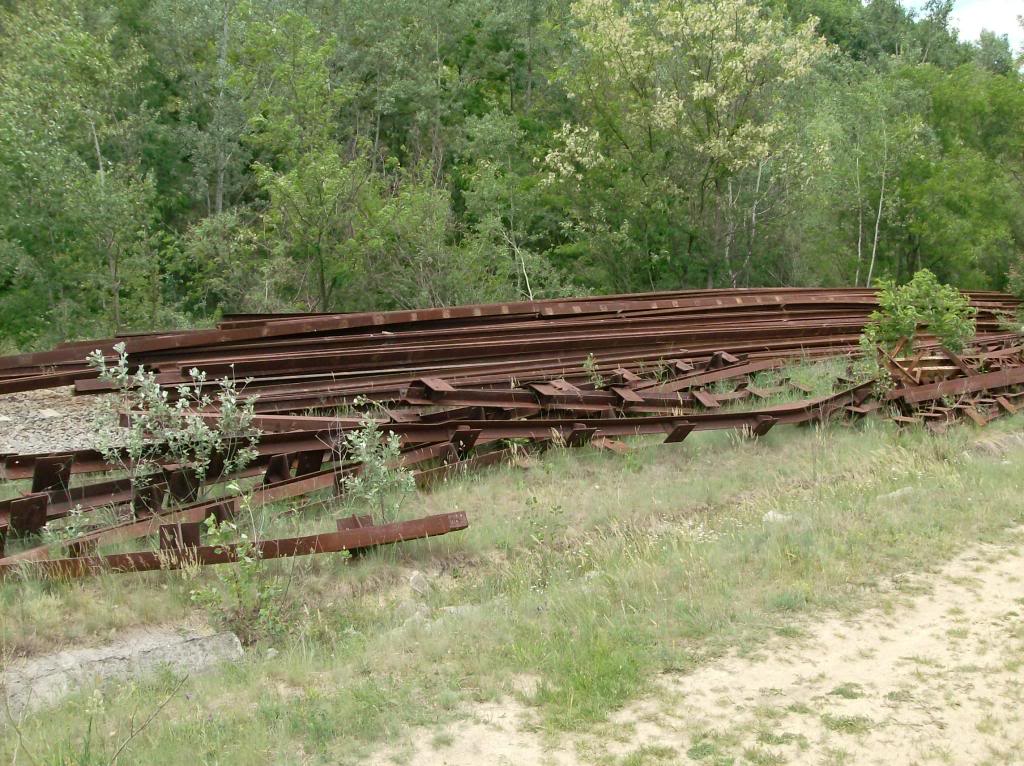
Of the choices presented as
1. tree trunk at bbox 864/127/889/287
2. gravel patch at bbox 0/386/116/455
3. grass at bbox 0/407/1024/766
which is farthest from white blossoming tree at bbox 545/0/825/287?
gravel patch at bbox 0/386/116/455

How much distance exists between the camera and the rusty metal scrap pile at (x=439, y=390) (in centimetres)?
678

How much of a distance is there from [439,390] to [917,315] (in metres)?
5.76

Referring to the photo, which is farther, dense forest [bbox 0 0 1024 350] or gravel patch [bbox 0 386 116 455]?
dense forest [bbox 0 0 1024 350]

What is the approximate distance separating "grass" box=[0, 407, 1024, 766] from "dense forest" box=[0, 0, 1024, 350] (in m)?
10.8

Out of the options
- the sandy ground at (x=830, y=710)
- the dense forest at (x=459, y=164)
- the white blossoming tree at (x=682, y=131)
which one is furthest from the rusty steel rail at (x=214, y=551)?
the white blossoming tree at (x=682, y=131)

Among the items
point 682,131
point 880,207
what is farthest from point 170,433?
point 880,207

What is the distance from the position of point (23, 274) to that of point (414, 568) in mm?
12621

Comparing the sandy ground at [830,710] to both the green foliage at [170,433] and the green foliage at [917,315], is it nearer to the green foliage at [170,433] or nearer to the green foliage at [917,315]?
the green foliage at [170,433]

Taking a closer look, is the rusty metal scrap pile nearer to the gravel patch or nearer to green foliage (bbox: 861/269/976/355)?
green foliage (bbox: 861/269/976/355)

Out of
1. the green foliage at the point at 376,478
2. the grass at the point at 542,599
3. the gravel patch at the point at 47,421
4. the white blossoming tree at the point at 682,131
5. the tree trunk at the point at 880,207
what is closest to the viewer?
the grass at the point at 542,599

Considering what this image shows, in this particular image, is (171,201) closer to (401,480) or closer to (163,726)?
(401,480)

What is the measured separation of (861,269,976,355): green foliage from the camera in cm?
1039

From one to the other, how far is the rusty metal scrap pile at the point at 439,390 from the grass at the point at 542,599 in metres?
0.38

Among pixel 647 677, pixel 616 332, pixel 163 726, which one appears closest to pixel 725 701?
pixel 647 677
